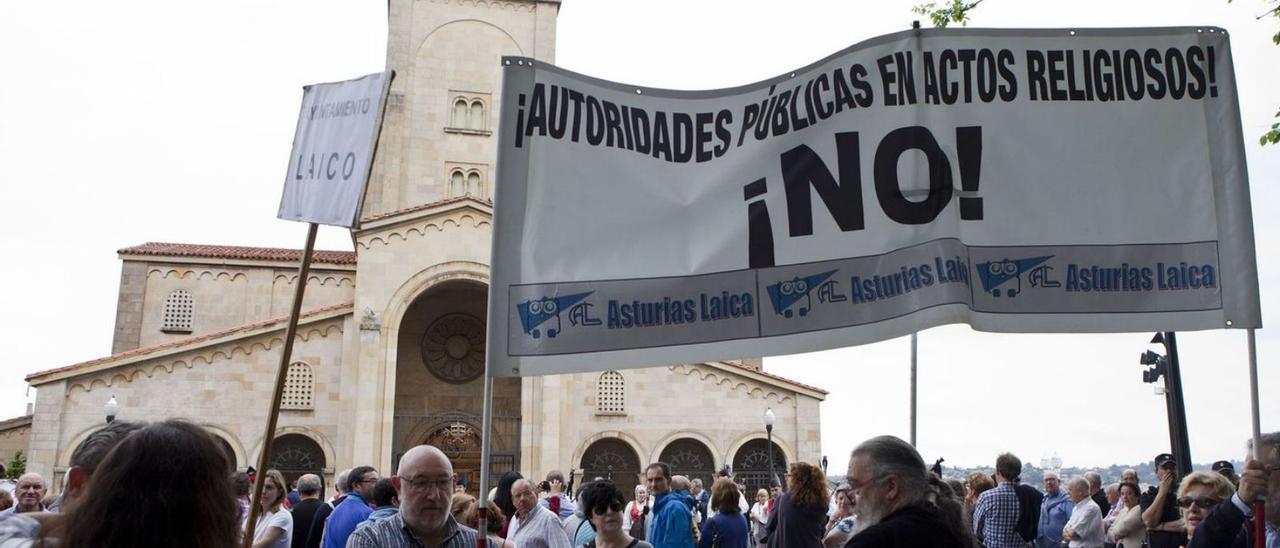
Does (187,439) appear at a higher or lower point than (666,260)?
lower

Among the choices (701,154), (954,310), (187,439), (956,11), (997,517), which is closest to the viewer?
(187,439)

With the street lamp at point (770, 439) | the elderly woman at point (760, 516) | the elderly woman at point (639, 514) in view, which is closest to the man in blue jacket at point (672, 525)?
the elderly woman at point (639, 514)

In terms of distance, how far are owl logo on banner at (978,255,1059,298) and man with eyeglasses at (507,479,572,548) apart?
11.9ft

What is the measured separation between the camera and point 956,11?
404 inches

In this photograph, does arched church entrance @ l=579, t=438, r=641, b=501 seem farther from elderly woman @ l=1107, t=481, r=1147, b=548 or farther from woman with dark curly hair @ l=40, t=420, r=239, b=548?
woman with dark curly hair @ l=40, t=420, r=239, b=548

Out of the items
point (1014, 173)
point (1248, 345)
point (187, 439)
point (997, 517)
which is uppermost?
point (1014, 173)

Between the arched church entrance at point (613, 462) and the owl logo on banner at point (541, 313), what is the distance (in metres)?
23.3

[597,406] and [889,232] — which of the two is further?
[597,406]

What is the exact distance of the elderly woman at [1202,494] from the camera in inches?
200

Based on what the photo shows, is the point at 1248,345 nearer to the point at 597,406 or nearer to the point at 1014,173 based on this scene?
the point at 1014,173

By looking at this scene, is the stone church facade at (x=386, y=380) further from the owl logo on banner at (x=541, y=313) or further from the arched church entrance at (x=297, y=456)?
the owl logo on banner at (x=541, y=313)

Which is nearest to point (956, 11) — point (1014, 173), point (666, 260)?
point (1014, 173)

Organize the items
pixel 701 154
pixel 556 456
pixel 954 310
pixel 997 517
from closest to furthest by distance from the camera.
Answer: pixel 954 310
pixel 701 154
pixel 997 517
pixel 556 456

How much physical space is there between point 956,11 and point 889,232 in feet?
20.9
